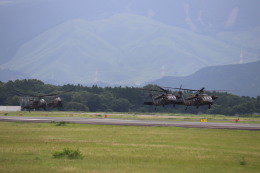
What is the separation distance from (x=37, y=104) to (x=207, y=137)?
224ft

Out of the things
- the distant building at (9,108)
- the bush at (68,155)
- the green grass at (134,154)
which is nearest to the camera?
the green grass at (134,154)

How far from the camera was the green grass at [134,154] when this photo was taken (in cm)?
3180

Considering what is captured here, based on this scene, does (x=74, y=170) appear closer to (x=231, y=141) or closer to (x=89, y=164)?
(x=89, y=164)

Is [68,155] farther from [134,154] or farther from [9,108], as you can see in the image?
[9,108]

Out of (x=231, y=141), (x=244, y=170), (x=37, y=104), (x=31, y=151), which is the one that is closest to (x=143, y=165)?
(x=244, y=170)

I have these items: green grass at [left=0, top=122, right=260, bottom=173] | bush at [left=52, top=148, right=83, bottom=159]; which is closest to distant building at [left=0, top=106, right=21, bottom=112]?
green grass at [left=0, top=122, right=260, bottom=173]

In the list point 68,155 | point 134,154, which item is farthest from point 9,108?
point 68,155

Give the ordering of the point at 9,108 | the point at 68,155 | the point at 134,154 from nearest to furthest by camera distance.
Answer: the point at 68,155
the point at 134,154
the point at 9,108

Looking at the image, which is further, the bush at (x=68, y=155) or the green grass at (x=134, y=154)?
the bush at (x=68, y=155)

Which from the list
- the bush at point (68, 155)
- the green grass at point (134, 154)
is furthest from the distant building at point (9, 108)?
the bush at point (68, 155)

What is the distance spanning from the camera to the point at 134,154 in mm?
38562

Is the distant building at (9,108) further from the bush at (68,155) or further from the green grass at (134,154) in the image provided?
the bush at (68,155)

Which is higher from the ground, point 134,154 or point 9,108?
point 9,108

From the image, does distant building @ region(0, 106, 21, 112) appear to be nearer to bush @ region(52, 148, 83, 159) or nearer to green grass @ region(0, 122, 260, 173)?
green grass @ region(0, 122, 260, 173)
